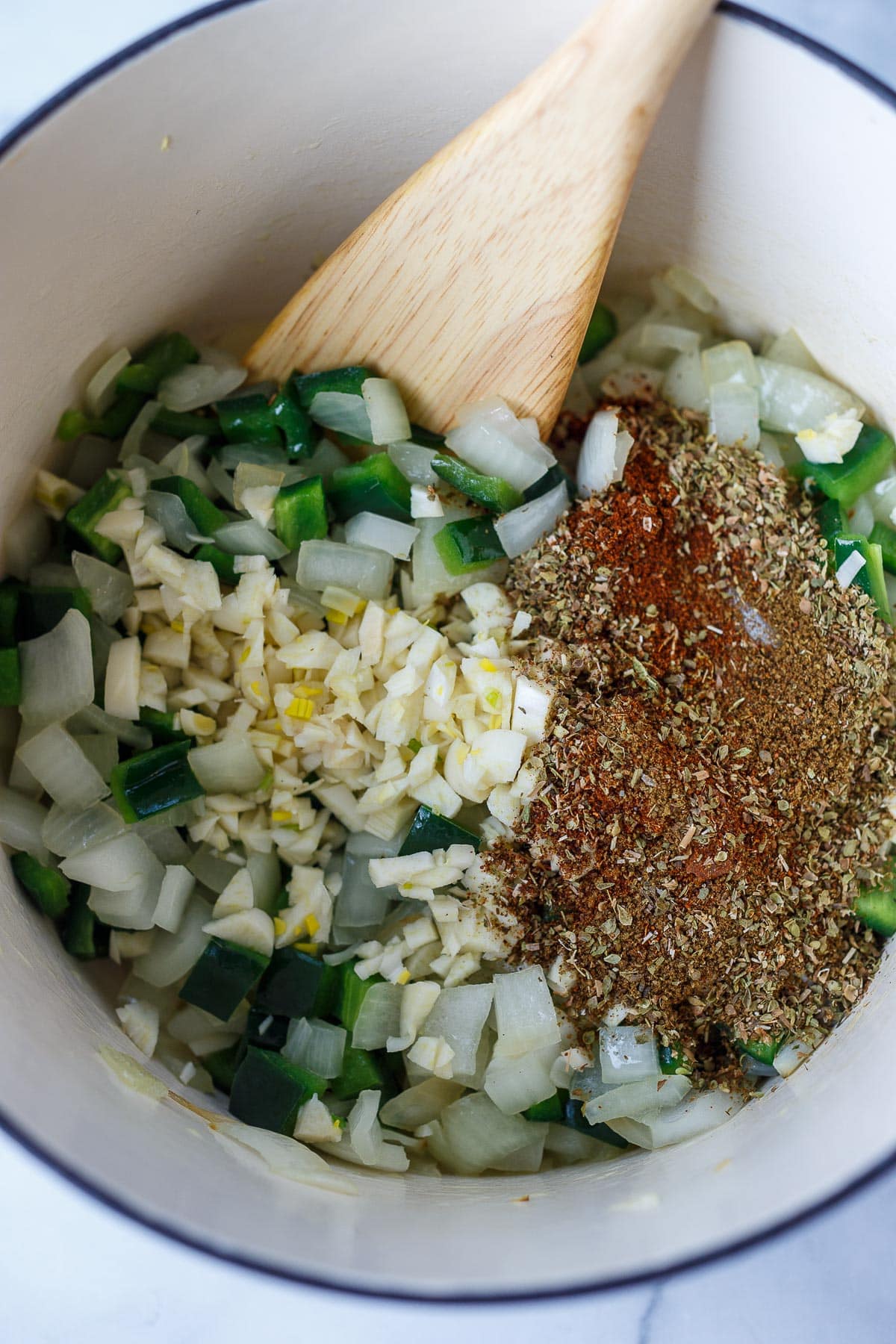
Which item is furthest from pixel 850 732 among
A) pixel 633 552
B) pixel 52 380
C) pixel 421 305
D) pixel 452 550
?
pixel 52 380

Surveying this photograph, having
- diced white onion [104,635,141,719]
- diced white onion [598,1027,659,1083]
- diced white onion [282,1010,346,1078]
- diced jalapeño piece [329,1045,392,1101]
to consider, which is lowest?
diced jalapeño piece [329,1045,392,1101]

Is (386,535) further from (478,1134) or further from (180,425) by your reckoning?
(478,1134)

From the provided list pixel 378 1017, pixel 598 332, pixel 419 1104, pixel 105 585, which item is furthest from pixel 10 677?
pixel 598 332

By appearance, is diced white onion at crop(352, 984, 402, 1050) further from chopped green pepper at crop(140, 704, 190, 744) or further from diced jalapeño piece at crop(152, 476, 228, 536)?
diced jalapeño piece at crop(152, 476, 228, 536)

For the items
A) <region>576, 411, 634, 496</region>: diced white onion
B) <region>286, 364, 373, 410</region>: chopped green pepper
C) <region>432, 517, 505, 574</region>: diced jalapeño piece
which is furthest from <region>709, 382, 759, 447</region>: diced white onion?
<region>286, 364, 373, 410</region>: chopped green pepper

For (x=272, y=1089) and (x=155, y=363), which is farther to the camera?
(x=155, y=363)

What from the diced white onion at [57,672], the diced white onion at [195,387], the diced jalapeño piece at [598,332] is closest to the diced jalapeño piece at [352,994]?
the diced white onion at [57,672]
